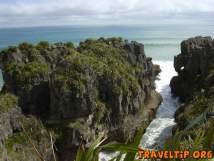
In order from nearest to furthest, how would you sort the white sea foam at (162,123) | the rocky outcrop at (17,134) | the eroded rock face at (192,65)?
the rocky outcrop at (17,134), the white sea foam at (162,123), the eroded rock face at (192,65)

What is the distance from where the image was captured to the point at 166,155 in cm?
311

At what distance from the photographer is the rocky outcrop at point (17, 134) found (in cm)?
2256

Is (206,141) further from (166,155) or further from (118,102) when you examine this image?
(118,102)

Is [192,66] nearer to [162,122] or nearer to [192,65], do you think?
[192,65]

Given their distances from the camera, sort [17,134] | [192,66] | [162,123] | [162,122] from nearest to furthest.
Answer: [17,134] < [162,123] < [162,122] < [192,66]

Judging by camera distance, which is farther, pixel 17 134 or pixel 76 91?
pixel 76 91

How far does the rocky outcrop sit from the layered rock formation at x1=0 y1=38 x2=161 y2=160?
2.35 metres

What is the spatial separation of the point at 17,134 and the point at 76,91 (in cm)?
614

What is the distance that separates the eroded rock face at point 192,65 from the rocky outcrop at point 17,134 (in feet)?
71.1

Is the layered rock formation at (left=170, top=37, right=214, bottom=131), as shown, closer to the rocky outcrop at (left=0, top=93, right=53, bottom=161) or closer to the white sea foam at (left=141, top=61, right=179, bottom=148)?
the white sea foam at (left=141, top=61, right=179, bottom=148)

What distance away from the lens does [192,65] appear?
4747cm

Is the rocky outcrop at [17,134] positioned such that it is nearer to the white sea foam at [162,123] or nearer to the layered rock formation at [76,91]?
the layered rock formation at [76,91]

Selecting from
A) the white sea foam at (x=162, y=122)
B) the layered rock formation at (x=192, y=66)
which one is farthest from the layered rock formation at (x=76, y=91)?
the layered rock formation at (x=192, y=66)

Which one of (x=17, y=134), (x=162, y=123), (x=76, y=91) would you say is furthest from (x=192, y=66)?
(x=17, y=134)
